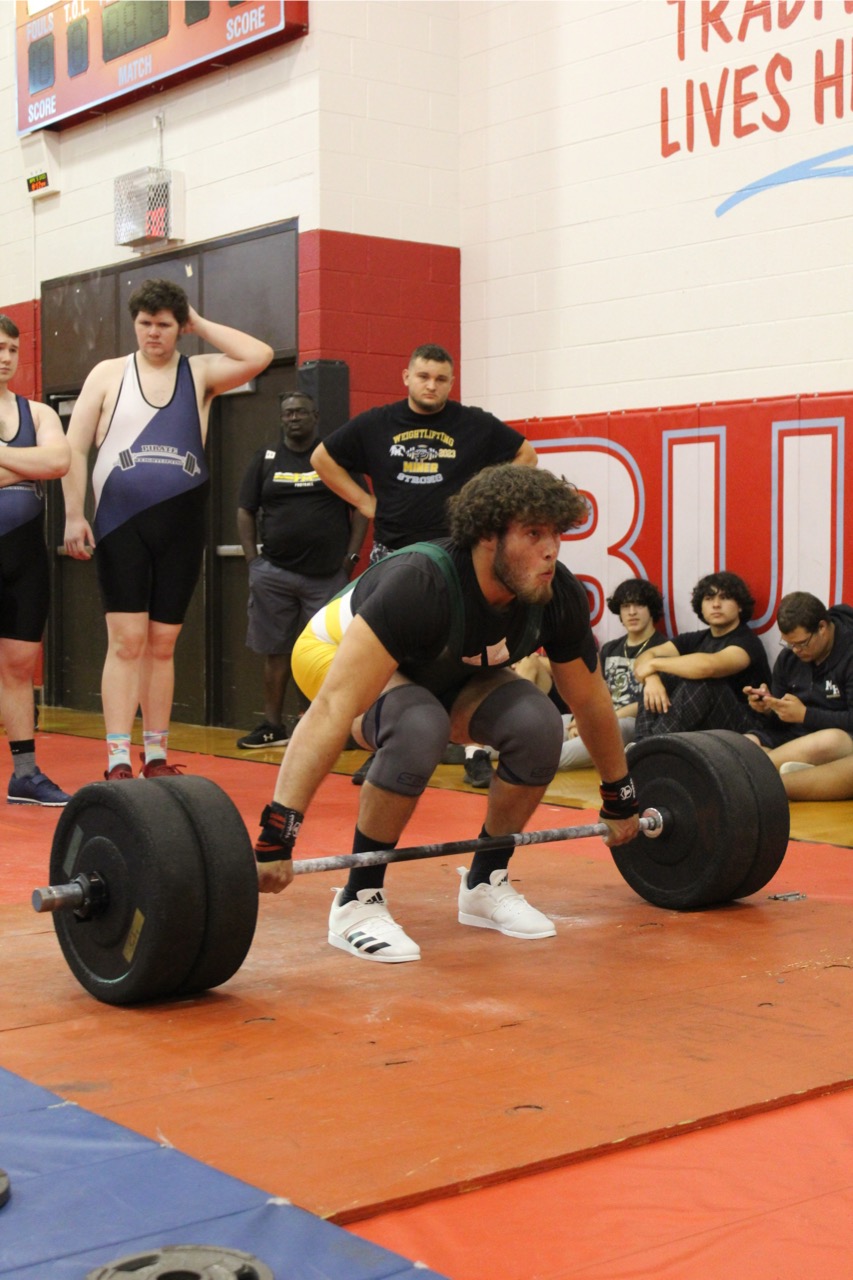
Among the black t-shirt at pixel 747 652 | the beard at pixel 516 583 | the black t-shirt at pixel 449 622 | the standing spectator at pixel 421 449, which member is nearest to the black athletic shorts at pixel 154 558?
the standing spectator at pixel 421 449

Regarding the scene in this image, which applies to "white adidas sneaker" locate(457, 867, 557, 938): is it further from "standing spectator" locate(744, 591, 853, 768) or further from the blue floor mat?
"standing spectator" locate(744, 591, 853, 768)

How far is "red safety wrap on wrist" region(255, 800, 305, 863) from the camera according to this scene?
104 inches

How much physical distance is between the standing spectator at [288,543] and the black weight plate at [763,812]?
10.6ft

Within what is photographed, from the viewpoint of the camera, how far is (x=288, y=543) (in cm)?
633

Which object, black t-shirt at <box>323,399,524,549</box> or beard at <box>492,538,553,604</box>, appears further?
black t-shirt at <box>323,399,524,549</box>

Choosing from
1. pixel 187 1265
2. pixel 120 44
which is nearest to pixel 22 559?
pixel 187 1265

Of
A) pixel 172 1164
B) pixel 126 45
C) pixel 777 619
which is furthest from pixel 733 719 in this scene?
pixel 126 45

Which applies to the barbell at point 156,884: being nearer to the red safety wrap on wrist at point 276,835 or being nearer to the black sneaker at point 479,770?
the red safety wrap on wrist at point 276,835

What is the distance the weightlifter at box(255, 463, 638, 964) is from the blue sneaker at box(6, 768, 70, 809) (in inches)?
73.9

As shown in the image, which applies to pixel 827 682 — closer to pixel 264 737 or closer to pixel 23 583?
pixel 264 737

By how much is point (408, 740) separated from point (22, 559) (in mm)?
2330

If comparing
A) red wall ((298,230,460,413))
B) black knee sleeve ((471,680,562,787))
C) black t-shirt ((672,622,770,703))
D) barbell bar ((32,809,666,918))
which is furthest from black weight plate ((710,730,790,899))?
red wall ((298,230,460,413))

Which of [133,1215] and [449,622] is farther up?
[449,622]

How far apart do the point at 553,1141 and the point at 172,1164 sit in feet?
1.62
